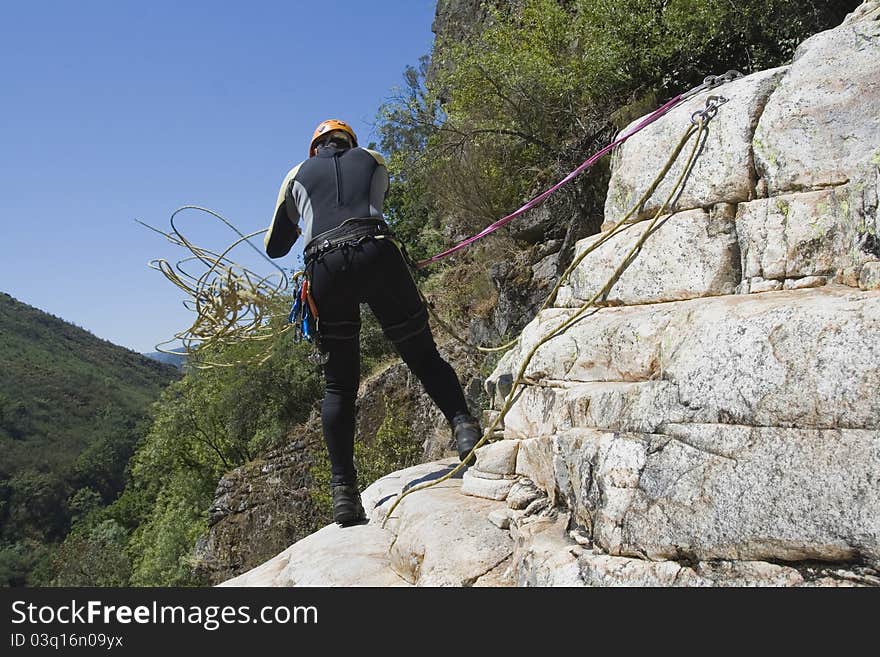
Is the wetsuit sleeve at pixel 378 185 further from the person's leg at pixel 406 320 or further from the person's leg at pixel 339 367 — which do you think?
the person's leg at pixel 339 367

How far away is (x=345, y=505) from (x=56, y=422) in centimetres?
10911

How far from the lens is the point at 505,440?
162 inches

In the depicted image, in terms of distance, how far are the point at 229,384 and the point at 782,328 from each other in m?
20.7

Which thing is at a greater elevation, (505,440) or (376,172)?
(376,172)

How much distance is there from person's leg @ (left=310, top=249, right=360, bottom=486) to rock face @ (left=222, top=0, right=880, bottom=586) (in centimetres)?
50

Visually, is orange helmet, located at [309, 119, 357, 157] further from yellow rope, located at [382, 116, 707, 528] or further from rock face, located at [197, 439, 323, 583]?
rock face, located at [197, 439, 323, 583]

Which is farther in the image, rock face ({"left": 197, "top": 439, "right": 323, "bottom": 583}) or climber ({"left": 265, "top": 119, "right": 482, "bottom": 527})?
rock face ({"left": 197, "top": 439, "right": 323, "bottom": 583})

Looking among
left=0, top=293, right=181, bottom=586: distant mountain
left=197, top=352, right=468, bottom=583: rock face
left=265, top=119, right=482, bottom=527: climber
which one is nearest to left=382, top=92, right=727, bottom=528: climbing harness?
left=265, top=119, right=482, bottom=527: climber

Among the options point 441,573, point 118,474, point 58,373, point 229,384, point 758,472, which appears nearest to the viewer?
point 758,472

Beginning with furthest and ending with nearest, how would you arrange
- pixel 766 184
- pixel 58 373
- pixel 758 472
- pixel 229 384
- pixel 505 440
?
pixel 58 373
pixel 229 384
pixel 505 440
pixel 766 184
pixel 758 472

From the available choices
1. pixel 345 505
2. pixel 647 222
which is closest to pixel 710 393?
pixel 647 222

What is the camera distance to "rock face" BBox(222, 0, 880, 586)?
2.26 m
